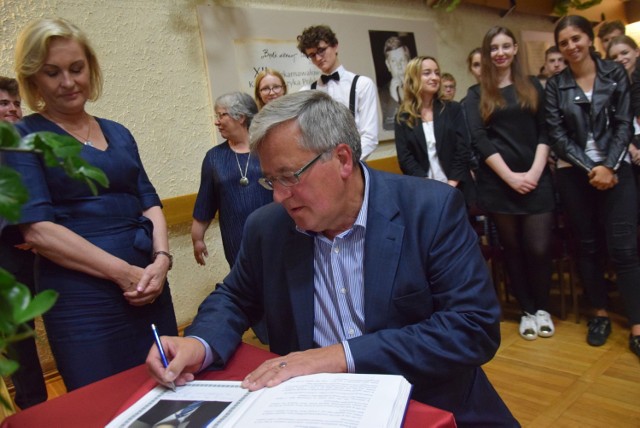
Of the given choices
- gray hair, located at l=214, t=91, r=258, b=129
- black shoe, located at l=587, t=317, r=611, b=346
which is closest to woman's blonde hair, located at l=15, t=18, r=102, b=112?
gray hair, located at l=214, t=91, r=258, b=129

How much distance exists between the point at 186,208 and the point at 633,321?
2.66 m

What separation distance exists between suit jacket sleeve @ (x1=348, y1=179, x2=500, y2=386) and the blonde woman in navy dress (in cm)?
86

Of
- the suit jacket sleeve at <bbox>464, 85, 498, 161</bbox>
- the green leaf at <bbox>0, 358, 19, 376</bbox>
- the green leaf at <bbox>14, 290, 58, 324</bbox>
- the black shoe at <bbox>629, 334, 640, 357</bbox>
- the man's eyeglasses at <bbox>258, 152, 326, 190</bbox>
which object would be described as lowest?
the black shoe at <bbox>629, 334, 640, 357</bbox>

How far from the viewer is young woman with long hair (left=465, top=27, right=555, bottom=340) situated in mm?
2803

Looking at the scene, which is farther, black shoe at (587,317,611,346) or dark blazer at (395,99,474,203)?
dark blazer at (395,99,474,203)

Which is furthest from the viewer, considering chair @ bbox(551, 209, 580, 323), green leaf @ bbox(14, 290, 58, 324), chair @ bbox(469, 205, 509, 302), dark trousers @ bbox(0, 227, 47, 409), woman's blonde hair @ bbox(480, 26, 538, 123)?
chair @ bbox(469, 205, 509, 302)

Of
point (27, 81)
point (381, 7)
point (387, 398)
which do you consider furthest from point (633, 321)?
point (381, 7)

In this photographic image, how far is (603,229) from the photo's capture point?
2.83 meters

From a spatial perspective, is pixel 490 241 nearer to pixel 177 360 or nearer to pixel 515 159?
pixel 515 159

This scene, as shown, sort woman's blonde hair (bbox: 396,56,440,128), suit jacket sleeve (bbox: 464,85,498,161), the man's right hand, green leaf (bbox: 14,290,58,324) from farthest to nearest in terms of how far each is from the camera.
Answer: woman's blonde hair (bbox: 396,56,440,128) → suit jacket sleeve (bbox: 464,85,498,161) → the man's right hand → green leaf (bbox: 14,290,58,324)

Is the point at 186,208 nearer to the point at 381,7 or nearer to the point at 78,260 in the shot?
the point at 78,260

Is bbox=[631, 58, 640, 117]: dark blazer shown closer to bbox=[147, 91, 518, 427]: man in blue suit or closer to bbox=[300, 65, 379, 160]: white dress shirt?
→ bbox=[300, 65, 379, 160]: white dress shirt

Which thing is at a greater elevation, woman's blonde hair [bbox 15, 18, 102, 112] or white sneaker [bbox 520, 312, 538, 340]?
woman's blonde hair [bbox 15, 18, 102, 112]

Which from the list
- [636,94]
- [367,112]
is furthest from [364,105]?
[636,94]
